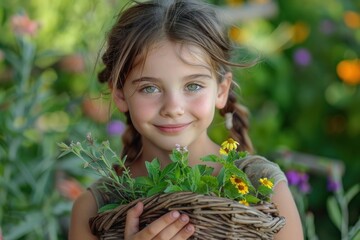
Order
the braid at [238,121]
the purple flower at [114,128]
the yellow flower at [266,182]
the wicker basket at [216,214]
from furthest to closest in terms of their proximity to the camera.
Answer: the purple flower at [114,128], the braid at [238,121], the yellow flower at [266,182], the wicker basket at [216,214]

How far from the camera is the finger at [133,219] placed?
230 centimetres

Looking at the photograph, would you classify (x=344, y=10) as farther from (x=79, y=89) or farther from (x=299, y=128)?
(x=79, y=89)

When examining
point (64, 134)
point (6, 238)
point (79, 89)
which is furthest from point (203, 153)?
point (79, 89)

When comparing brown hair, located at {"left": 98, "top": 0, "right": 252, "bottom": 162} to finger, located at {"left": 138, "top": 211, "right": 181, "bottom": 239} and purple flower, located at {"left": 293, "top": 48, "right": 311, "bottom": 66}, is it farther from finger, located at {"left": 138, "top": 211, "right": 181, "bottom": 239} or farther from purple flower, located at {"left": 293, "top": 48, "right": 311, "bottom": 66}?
purple flower, located at {"left": 293, "top": 48, "right": 311, "bottom": 66}

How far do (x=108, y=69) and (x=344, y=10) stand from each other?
3.32m

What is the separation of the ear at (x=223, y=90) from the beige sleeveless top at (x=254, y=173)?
0.57 ft

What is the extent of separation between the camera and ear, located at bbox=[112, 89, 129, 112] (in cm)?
263

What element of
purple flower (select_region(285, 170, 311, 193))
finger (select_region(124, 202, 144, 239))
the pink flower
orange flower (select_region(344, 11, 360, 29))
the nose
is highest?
the nose

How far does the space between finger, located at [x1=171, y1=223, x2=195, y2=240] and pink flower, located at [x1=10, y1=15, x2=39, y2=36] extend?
1751 millimetres

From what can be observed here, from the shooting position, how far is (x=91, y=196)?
266cm

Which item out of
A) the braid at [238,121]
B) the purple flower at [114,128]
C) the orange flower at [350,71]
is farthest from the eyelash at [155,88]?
the orange flower at [350,71]

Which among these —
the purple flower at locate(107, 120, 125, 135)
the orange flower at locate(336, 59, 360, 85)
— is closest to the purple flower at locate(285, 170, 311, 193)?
the purple flower at locate(107, 120, 125, 135)

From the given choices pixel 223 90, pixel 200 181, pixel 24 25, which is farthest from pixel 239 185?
pixel 24 25

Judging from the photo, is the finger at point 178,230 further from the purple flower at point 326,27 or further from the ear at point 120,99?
the purple flower at point 326,27
